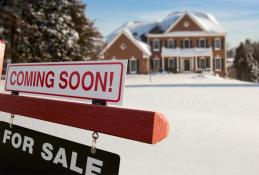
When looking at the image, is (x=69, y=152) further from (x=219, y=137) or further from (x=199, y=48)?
(x=199, y=48)

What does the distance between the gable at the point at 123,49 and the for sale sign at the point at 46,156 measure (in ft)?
146

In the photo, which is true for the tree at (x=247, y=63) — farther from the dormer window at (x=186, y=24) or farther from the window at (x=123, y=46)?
the window at (x=123, y=46)

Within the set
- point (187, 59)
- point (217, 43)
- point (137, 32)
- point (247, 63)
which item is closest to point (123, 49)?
point (137, 32)

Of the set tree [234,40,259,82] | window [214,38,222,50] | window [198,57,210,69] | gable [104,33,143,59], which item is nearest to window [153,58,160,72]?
gable [104,33,143,59]

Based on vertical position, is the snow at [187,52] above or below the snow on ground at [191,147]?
above

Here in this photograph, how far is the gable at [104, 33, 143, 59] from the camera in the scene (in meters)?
48.9

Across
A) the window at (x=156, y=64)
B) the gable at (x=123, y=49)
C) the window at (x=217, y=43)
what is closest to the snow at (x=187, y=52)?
the window at (x=217, y=43)

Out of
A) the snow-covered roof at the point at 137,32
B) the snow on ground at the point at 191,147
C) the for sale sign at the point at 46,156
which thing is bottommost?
the snow on ground at the point at 191,147

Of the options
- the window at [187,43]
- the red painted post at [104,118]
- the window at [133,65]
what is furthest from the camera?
the window at [187,43]

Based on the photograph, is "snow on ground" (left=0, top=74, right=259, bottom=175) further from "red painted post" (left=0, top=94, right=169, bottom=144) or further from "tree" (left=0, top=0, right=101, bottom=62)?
"tree" (left=0, top=0, right=101, bottom=62)

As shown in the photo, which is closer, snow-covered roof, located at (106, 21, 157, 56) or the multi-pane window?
snow-covered roof, located at (106, 21, 157, 56)

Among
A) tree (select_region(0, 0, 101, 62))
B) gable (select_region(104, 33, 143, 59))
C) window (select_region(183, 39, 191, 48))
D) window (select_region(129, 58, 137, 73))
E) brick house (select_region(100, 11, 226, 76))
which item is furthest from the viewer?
window (select_region(183, 39, 191, 48))

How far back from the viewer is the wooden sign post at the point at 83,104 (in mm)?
2865

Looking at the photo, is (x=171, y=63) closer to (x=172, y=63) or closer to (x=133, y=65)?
(x=172, y=63)
